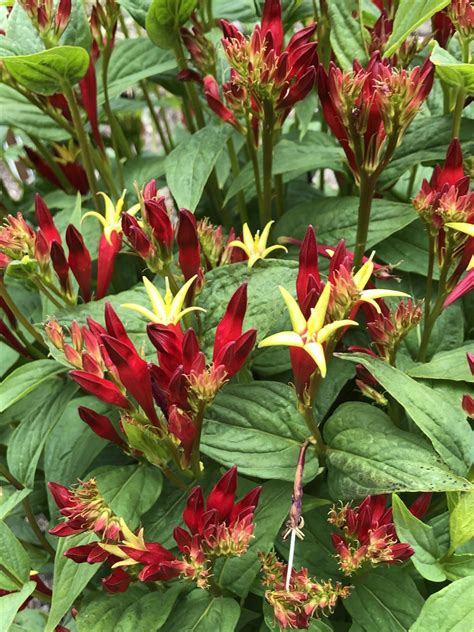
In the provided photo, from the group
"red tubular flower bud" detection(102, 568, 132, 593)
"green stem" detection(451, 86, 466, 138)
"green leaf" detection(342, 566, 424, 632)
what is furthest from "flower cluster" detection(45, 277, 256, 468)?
"green stem" detection(451, 86, 466, 138)

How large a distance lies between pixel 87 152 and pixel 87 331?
0.31 meters

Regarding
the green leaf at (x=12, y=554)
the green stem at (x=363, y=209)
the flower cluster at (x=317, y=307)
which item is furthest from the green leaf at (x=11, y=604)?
the green stem at (x=363, y=209)

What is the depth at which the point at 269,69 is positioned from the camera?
66 cm

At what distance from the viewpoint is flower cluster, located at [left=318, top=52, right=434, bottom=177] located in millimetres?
597

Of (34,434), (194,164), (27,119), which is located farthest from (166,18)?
(34,434)

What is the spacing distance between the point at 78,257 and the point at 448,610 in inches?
19.6

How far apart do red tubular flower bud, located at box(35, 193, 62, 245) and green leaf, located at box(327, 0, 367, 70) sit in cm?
37

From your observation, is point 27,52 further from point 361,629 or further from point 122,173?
point 361,629

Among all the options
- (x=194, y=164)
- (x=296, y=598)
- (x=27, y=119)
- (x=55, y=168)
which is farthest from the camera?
(x=55, y=168)

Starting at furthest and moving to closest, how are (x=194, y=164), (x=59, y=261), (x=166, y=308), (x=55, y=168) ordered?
(x=55, y=168)
(x=194, y=164)
(x=59, y=261)
(x=166, y=308)

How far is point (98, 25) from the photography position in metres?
0.90

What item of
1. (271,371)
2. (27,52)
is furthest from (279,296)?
(27,52)

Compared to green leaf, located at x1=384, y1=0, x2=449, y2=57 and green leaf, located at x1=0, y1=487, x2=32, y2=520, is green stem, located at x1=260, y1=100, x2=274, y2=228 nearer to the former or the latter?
green leaf, located at x1=384, y1=0, x2=449, y2=57

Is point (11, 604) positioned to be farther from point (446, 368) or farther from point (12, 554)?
point (446, 368)
